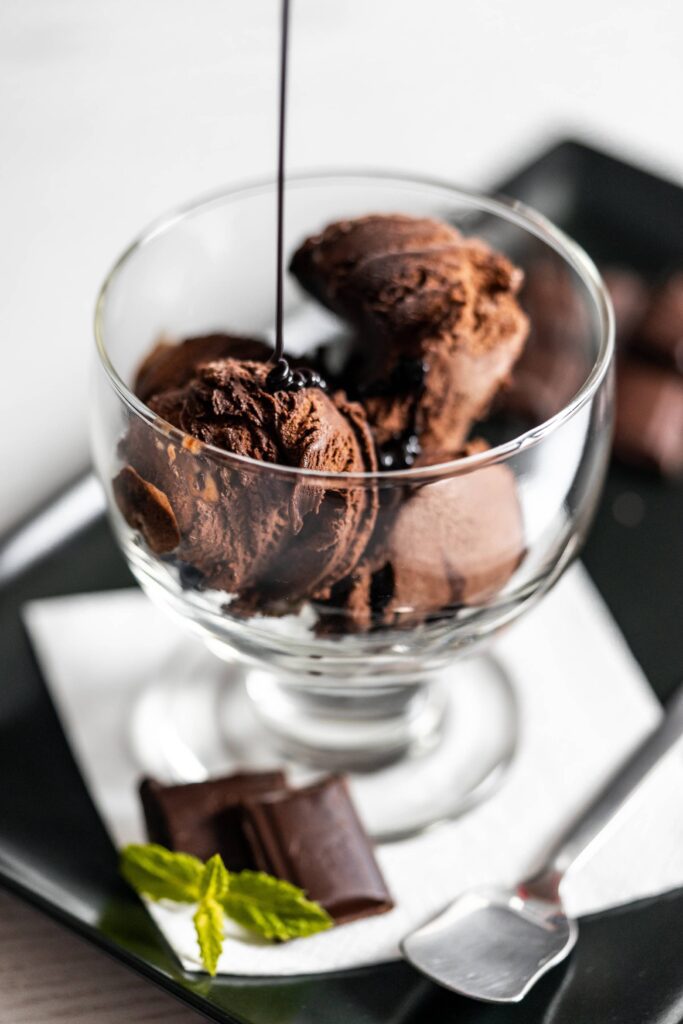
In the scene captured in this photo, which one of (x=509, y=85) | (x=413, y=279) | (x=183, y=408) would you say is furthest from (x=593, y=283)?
(x=509, y=85)

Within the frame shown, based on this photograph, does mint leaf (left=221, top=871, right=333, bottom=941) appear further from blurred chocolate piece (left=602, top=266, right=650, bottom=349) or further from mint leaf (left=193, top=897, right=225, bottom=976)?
blurred chocolate piece (left=602, top=266, right=650, bottom=349)

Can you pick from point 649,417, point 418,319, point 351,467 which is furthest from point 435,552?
point 649,417

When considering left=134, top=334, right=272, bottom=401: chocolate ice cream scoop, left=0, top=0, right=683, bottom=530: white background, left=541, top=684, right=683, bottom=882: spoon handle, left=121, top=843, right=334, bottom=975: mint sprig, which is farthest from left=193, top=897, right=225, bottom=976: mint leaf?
left=0, top=0, right=683, bottom=530: white background

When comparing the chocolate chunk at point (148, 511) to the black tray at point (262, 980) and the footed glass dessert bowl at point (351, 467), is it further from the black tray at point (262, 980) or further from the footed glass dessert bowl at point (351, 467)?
the black tray at point (262, 980)

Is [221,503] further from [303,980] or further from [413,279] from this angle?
[303,980]

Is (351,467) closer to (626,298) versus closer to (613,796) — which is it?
(613,796)

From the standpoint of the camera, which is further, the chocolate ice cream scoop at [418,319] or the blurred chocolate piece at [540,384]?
the blurred chocolate piece at [540,384]

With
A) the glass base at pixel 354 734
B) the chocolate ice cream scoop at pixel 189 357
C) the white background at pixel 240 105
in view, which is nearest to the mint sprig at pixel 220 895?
the glass base at pixel 354 734

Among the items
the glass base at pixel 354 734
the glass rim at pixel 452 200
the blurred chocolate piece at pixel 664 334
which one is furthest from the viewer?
the blurred chocolate piece at pixel 664 334
